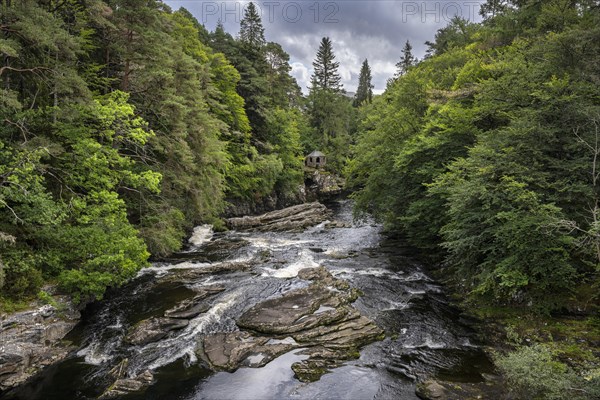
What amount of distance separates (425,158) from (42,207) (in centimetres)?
1945

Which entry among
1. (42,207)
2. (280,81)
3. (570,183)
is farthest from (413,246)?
(280,81)

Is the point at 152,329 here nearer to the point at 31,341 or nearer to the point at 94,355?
the point at 94,355

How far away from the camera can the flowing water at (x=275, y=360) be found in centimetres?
909

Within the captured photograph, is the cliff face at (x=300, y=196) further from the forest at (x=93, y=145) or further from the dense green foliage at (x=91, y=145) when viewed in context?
the dense green foliage at (x=91, y=145)

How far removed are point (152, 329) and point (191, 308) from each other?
6.37 ft

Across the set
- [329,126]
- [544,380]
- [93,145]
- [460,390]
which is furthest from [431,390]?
[329,126]

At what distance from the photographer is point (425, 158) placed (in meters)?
20.4

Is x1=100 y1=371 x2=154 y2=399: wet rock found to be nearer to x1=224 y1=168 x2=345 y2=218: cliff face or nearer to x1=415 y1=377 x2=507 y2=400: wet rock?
x1=415 y1=377 x2=507 y2=400: wet rock

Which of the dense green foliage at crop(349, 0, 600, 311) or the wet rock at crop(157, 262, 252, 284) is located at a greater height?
the dense green foliage at crop(349, 0, 600, 311)

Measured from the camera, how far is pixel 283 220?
1259 inches

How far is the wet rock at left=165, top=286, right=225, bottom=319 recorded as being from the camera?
1295cm

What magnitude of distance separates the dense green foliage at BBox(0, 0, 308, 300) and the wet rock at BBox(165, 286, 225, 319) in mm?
2415

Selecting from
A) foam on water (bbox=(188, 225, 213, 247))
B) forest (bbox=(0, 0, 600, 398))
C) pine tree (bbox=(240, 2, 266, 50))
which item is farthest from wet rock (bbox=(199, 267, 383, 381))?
pine tree (bbox=(240, 2, 266, 50))

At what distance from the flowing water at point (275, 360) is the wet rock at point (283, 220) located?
29.0 feet
